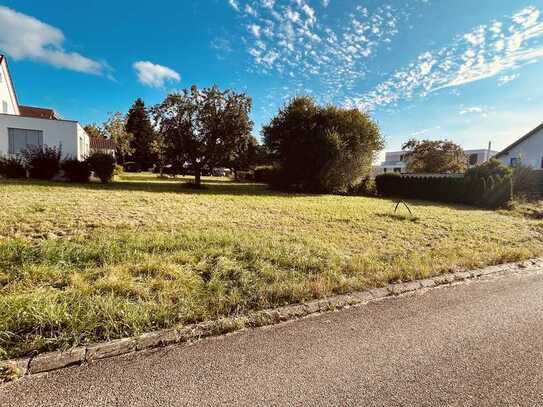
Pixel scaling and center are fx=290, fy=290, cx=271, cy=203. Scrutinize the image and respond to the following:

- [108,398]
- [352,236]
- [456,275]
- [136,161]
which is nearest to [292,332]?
[108,398]

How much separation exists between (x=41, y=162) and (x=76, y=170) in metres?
1.57

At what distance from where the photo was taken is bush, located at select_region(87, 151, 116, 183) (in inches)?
635

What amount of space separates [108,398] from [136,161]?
50421 millimetres

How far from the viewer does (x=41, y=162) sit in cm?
1498

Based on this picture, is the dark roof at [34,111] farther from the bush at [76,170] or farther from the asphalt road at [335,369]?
the asphalt road at [335,369]

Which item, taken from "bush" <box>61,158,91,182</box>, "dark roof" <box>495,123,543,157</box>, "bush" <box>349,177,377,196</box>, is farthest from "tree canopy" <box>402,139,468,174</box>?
"bush" <box>61,158,91,182</box>

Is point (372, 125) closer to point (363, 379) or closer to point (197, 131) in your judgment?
point (197, 131)

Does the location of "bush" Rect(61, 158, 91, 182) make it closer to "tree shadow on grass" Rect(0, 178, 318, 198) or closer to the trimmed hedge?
"tree shadow on grass" Rect(0, 178, 318, 198)

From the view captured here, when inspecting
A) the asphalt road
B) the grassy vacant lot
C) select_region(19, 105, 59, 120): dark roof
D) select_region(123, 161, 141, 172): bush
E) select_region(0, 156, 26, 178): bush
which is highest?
select_region(19, 105, 59, 120): dark roof

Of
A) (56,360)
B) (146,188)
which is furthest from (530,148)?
(56,360)

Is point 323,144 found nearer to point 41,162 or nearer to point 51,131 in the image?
point 41,162

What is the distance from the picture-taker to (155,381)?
6.47 ft

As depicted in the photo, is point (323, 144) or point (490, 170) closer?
point (490, 170)

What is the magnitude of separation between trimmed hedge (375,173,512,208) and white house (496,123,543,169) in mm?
11394
